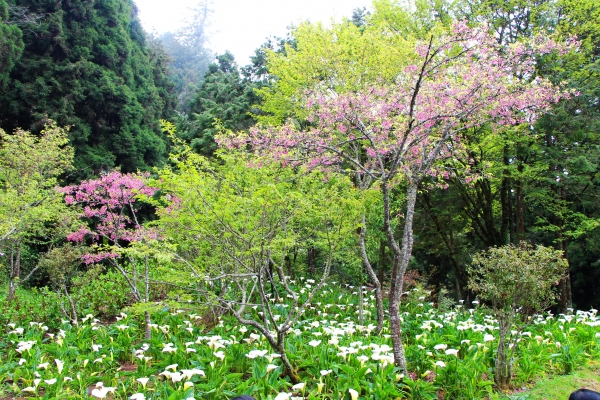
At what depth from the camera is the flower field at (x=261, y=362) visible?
175 inches

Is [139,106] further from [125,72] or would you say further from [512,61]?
[512,61]

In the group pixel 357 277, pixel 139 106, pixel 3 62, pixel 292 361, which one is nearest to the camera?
pixel 292 361

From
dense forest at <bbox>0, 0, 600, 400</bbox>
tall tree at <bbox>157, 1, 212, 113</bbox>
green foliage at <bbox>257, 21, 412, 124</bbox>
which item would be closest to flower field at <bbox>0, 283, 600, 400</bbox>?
dense forest at <bbox>0, 0, 600, 400</bbox>

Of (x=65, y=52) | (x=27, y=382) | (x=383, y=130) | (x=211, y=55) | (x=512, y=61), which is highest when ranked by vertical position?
(x=211, y=55)

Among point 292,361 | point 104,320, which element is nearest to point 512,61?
point 292,361

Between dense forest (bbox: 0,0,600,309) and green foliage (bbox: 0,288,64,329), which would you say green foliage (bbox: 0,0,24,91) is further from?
green foliage (bbox: 0,288,64,329)

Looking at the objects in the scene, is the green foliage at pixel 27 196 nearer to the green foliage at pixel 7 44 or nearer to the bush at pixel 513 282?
the green foliage at pixel 7 44

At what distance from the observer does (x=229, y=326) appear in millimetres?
6895

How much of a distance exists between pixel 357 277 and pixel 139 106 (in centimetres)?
1474

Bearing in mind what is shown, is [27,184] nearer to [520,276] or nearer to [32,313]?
[32,313]

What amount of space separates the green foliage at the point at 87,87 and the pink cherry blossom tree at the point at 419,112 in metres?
11.7

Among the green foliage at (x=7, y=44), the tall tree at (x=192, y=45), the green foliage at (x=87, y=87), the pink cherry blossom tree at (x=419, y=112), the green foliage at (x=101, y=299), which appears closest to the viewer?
the pink cherry blossom tree at (x=419, y=112)

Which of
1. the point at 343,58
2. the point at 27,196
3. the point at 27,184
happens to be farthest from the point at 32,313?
the point at 343,58

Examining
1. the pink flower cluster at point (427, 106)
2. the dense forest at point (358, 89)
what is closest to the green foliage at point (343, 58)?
the dense forest at point (358, 89)
